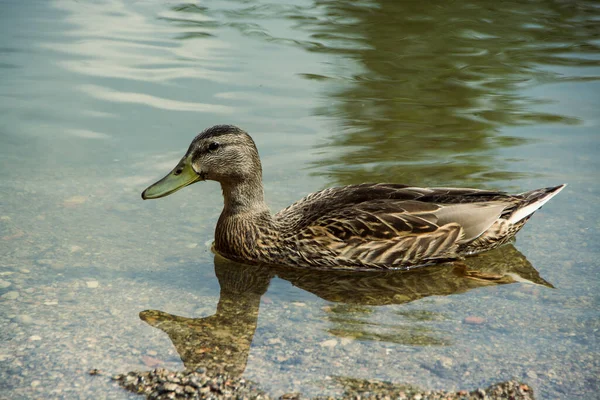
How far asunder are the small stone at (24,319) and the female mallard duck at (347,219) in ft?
5.46

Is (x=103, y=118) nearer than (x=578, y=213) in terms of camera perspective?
No

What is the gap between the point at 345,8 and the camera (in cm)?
1566

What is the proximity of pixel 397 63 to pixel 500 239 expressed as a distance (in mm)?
5429

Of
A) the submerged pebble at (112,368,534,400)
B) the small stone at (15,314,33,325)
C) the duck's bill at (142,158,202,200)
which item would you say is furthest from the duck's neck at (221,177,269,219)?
the submerged pebble at (112,368,534,400)

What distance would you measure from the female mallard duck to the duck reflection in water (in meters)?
0.14

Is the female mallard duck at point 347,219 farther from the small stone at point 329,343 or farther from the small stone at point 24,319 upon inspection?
the small stone at point 24,319

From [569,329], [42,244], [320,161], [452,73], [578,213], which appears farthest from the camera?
[452,73]

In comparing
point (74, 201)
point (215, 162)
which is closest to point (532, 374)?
point (215, 162)

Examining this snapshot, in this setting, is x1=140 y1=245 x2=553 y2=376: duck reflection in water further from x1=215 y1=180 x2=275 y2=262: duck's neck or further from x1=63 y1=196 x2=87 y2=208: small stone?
x1=63 y1=196 x2=87 y2=208: small stone

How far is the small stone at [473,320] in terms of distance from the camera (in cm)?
661

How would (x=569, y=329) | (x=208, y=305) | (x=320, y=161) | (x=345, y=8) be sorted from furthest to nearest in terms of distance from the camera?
1. (x=345, y=8)
2. (x=320, y=161)
3. (x=208, y=305)
4. (x=569, y=329)

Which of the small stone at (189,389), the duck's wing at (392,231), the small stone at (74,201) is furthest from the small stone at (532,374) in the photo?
the small stone at (74,201)

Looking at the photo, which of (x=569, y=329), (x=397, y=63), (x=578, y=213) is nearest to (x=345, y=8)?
(x=397, y=63)

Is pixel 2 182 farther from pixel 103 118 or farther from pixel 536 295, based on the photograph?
pixel 536 295
